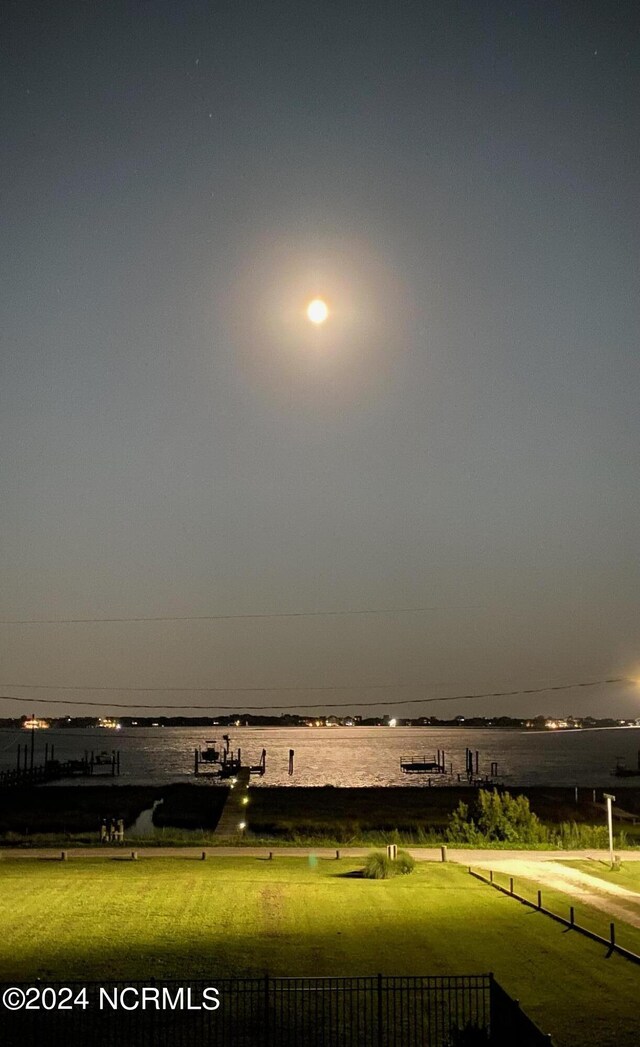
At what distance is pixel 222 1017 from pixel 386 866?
18135 millimetres

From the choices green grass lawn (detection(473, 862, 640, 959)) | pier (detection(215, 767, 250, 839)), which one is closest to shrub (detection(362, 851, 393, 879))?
green grass lawn (detection(473, 862, 640, 959))

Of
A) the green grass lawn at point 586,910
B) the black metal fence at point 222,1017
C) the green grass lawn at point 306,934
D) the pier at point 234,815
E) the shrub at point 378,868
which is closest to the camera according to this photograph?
the black metal fence at point 222,1017

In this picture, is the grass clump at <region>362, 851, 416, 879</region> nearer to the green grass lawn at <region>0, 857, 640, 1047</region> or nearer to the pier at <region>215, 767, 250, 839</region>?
the green grass lawn at <region>0, 857, 640, 1047</region>

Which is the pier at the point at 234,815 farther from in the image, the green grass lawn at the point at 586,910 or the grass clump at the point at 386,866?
the green grass lawn at the point at 586,910

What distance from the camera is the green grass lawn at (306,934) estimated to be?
21.4 meters

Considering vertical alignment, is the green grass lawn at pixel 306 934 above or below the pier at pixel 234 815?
above

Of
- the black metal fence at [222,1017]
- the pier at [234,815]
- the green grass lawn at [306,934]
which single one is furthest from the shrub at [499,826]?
the black metal fence at [222,1017]

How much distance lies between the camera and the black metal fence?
1805 centimetres

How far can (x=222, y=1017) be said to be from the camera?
19469 millimetres

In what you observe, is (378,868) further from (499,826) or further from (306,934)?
(499,826)

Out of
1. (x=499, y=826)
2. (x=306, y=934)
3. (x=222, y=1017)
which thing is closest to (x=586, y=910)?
(x=306, y=934)

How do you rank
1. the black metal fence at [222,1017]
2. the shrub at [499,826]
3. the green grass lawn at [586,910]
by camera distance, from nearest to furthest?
the black metal fence at [222,1017] → the green grass lawn at [586,910] → the shrub at [499,826]

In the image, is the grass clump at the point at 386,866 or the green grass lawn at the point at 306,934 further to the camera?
the grass clump at the point at 386,866

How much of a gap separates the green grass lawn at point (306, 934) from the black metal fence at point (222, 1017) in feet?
4.92
